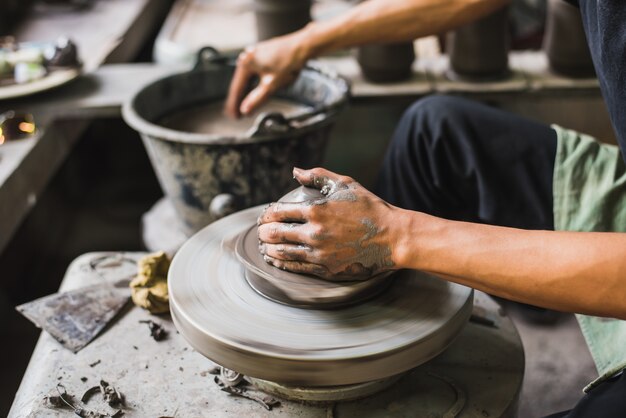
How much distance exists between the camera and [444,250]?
1185 mm

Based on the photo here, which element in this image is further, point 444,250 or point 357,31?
point 357,31

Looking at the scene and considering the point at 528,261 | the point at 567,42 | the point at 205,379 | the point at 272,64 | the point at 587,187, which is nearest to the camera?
the point at 528,261

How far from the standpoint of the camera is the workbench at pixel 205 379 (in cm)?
130

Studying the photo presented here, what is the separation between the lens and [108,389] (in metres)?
1.34

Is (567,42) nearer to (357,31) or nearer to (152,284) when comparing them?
(357,31)

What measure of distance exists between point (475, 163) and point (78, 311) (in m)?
0.94

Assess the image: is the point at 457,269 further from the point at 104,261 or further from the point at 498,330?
the point at 104,261

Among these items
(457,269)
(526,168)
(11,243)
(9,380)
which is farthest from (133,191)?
(457,269)

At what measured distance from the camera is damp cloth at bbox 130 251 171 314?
1.56 m

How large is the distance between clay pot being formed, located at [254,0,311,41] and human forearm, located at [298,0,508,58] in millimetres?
824

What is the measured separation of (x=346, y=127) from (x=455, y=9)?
1204mm

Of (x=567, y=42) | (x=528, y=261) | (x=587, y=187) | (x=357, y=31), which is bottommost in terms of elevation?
(x=567, y=42)

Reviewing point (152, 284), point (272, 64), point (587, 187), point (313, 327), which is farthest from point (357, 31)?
point (313, 327)

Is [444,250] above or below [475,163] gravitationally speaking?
above
